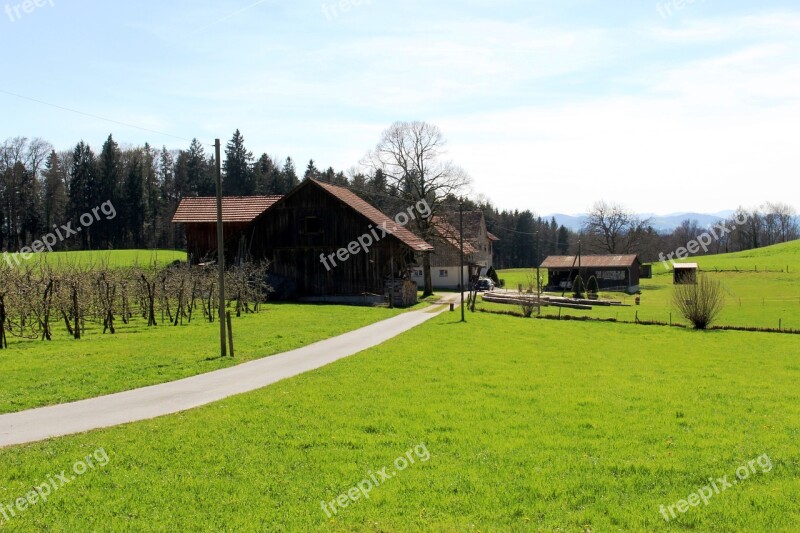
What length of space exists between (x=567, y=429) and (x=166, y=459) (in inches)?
260

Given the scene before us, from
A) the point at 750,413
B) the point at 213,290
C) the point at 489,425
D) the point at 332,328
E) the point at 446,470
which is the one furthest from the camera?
the point at 213,290

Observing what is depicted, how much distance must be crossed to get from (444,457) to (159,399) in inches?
277

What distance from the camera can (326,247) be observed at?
42.2m

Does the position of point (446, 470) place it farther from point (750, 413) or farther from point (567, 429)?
point (750, 413)

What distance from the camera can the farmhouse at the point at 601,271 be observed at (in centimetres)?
6619

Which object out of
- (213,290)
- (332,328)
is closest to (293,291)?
(213,290)

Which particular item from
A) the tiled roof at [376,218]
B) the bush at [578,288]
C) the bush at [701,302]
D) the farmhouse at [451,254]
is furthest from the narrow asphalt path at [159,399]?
the bush at [578,288]

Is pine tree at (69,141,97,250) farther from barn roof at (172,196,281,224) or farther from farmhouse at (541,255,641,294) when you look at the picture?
farmhouse at (541,255,641,294)

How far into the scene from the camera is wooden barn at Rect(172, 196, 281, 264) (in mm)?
48188

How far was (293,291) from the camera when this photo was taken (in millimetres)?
42312

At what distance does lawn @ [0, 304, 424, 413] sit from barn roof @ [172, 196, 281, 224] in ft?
67.1

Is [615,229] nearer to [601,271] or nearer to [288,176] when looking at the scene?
[601,271]

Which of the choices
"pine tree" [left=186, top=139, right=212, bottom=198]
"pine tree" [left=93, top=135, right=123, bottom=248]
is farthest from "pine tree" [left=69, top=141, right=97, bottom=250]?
"pine tree" [left=186, top=139, right=212, bottom=198]

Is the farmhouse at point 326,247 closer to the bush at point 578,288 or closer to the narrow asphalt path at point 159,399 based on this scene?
the bush at point 578,288
